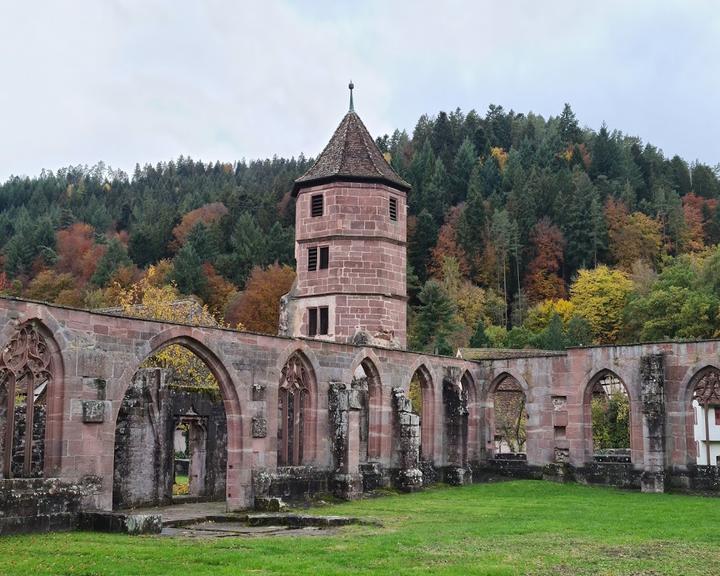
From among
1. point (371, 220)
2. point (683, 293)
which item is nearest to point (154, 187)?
point (683, 293)

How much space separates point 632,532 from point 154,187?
11433 centimetres

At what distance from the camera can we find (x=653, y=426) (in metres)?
28.0

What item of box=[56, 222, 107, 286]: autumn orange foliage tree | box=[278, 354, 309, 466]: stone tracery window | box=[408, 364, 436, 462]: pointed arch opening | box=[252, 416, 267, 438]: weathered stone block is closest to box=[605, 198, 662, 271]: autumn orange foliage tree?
box=[56, 222, 107, 286]: autumn orange foliage tree

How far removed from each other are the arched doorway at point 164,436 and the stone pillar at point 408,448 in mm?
4997

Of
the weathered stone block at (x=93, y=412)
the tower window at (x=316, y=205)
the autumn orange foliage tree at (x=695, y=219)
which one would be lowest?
the weathered stone block at (x=93, y=412)

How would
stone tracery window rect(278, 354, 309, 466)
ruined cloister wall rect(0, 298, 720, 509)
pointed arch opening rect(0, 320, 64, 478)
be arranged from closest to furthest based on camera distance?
pointed arch opening rect(0, 320, 64, 478), ruined cloister wall rect(0, 298, 720, 509), stone tracery window rect(278, 354, 309, 466)

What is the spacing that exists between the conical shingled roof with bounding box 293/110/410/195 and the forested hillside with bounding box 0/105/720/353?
102ft

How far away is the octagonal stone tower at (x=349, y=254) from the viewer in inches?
1198

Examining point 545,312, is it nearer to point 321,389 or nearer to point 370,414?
point 370,414

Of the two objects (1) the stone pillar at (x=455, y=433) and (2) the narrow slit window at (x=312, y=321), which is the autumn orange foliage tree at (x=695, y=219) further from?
(2) the narrow slit window at (x=312, y=321)

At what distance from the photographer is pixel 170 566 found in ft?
41.0

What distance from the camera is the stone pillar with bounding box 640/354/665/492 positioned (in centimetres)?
2795

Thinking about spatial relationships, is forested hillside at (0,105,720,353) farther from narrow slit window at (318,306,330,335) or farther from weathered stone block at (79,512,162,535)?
weathered stone block at (79,512,162,535)

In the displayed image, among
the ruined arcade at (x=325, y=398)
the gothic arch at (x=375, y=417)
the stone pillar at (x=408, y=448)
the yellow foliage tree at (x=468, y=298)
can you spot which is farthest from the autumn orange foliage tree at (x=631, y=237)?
the gothic arch at (x=375, y=417)
